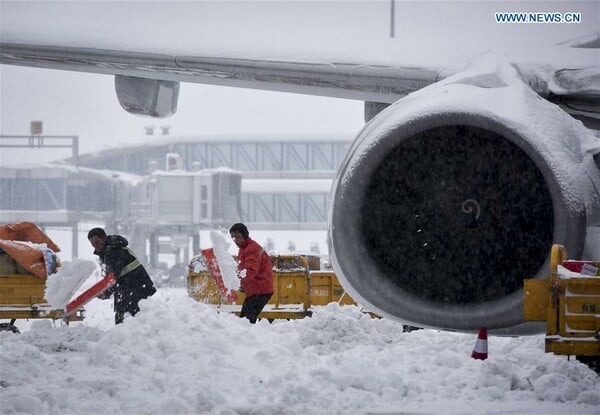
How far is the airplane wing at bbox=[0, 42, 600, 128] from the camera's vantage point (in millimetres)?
5133

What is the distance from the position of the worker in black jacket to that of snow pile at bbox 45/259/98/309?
2.09 ft

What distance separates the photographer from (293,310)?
43.1ft

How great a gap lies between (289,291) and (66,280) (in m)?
4.42

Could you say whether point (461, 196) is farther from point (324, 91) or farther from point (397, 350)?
point (397, 350)

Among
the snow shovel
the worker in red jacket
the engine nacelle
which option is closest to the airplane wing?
the engine nacelle

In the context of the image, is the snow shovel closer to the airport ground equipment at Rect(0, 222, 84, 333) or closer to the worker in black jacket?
the worker in black jacket

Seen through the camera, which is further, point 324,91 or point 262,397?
point 324,91

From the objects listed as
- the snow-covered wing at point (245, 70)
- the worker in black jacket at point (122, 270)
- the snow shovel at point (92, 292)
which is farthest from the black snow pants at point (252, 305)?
the snow-covered wing at point (245, 70)

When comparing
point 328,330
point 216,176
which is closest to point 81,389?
point 328,330

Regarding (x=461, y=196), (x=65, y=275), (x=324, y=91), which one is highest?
(x=324, y=91)

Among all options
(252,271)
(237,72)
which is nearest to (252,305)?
Answer: (252,271)

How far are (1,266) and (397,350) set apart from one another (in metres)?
5.52

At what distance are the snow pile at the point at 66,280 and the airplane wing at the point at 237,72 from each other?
12.4ft

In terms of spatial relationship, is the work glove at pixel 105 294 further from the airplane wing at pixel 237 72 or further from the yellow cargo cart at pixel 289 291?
the yellow cargo cart at pixel 289 291
